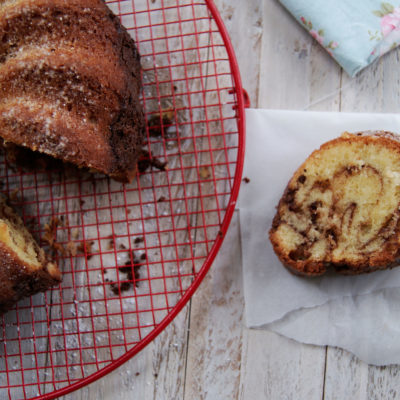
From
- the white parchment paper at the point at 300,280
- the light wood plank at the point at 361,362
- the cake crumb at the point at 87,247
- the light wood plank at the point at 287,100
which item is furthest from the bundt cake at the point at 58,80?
the light wood plank at the point at 361,362

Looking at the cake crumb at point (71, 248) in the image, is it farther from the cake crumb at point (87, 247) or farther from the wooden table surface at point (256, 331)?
the wooden table surface at point (256, 331)

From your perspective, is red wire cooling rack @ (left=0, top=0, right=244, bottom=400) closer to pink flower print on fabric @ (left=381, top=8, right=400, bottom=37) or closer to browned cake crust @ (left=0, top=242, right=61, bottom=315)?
browned cake crust @ (left=0, top=242, right=61, bottom=315)

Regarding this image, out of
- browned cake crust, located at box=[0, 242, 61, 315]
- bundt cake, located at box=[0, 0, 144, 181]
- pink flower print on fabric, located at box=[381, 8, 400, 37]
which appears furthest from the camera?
pink flower print on fabric, located at box=[381, 8, 400, 37]

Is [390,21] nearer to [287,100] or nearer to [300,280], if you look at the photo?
[287,100]

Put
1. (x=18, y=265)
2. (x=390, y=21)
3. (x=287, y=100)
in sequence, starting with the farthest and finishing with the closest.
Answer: (x=287, y=100) < (x=390, y=21) < (x=18, y=265)

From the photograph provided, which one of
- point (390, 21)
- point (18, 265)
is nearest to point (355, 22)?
point (390, 21)

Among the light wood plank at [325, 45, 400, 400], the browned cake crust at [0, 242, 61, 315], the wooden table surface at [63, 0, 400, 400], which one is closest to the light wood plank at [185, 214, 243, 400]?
the wooden table surface at [63, 0, 400, 400]
